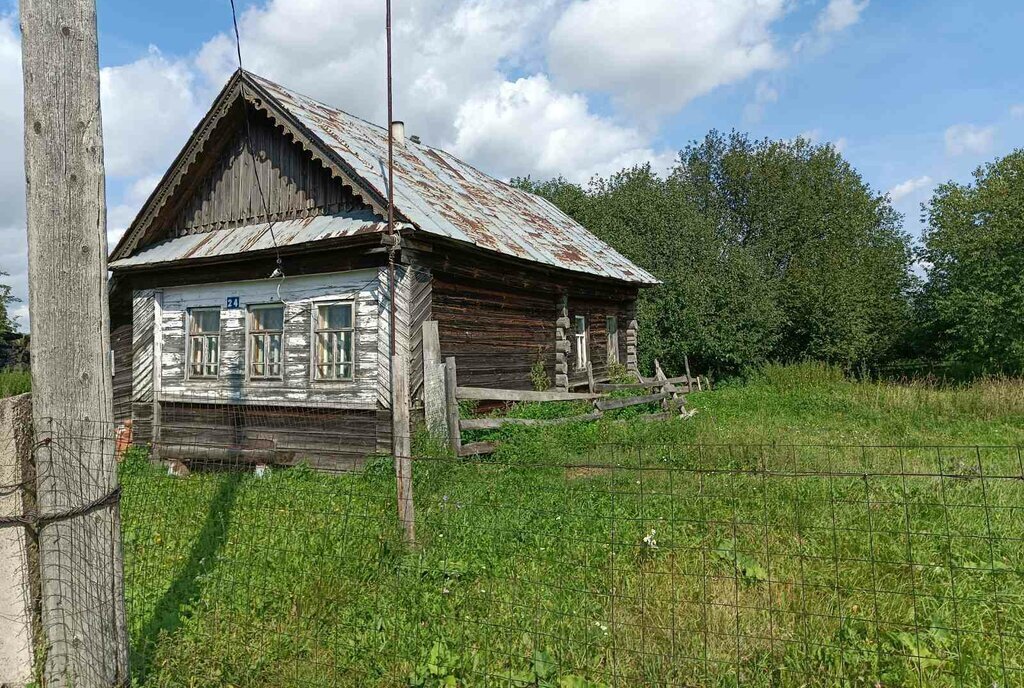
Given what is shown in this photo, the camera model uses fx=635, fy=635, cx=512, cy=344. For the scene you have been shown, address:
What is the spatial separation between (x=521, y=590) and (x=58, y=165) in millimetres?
3618

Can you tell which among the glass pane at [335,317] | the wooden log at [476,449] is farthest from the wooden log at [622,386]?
the glass pane at [335,317]

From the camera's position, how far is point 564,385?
13.0 metres

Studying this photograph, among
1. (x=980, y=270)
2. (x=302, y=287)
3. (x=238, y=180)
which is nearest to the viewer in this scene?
(x=302, y=287)

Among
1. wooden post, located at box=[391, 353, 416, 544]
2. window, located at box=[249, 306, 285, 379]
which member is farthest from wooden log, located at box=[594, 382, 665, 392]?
wooden post, located at box=[391, 353, 416, 544]

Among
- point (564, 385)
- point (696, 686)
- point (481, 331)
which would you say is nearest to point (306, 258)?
point (481, 331)

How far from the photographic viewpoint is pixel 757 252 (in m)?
32.5

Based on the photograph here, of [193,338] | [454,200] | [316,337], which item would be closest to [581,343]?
[454,200]

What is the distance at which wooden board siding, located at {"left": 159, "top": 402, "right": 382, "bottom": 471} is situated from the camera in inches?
377

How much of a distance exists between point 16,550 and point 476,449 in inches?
214

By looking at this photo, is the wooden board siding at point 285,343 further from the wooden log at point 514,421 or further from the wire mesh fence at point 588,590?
the wire mesh fence at point 588,590

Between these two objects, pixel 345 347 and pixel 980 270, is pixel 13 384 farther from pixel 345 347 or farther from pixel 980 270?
pixel 980 270

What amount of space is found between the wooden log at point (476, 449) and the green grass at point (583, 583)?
1.47 ft

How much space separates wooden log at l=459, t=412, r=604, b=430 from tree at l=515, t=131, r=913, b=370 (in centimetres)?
1507

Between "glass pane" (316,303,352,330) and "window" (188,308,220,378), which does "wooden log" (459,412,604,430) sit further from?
"window" (188,308,220,378)
